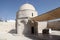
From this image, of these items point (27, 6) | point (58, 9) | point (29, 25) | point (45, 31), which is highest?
point (27, 6)

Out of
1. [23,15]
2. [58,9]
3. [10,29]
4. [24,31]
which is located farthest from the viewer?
[10,29]

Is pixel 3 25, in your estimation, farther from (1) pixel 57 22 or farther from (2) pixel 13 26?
(1) pixel 57 22

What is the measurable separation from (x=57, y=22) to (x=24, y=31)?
46.9ft

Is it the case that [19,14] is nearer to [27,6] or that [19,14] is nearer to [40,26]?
[27,6]

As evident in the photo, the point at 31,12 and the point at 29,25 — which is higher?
the point at 31,12

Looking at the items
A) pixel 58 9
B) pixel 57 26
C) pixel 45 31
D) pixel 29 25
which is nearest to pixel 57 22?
pixel 57 26

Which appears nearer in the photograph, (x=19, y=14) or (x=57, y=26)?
(x=19, y=14)

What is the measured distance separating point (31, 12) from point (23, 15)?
4.56ft

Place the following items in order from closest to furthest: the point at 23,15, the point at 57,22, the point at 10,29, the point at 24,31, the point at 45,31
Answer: the point at 24,31
the point at 23,15
the point at 45,31
the point at 10,29
the point at 57,22

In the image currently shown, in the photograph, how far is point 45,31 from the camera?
57.3ft

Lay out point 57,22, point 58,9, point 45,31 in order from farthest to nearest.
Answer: point 57,22
point 45,31
point 58,9

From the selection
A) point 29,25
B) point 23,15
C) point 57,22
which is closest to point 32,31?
point 29,25

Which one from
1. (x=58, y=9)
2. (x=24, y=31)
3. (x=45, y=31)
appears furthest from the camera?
(x=45, y=31)

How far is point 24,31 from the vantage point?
1452 cm
